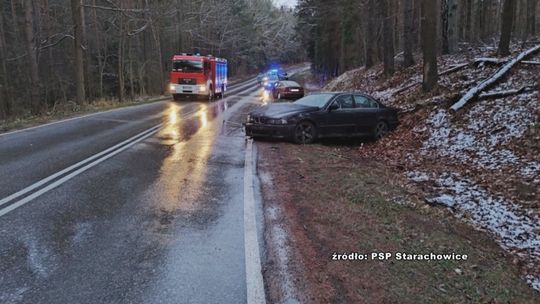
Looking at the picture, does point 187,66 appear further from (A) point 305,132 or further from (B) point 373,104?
(A) point 305,132

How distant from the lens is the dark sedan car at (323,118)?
12.5 m

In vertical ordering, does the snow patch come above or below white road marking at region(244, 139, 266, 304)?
above

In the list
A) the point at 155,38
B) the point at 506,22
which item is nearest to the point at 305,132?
the point at 506,22

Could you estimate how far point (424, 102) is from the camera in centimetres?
1465

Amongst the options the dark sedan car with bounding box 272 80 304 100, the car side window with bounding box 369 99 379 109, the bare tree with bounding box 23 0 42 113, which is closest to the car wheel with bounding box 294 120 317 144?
the car side window with bounding box 369 99 379 109

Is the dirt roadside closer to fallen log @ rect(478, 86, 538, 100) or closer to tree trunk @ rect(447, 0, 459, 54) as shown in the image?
fallen log @ rect(478, 86, 538, 100)

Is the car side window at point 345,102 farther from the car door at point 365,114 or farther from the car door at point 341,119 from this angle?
the car door at point 365,114

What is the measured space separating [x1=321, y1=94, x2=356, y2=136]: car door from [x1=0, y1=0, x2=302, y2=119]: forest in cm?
1149

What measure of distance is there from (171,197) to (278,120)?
618 centimetres

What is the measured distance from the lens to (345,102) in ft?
44.4

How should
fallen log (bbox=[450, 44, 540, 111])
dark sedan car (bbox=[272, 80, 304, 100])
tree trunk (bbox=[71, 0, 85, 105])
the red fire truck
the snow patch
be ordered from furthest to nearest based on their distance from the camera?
dark sedan car (bbox=[272, 80, 304, 100]) → the red fire truck → tree trunk (bbox=[71, 0, 85, 105]) → fallen log (bbox=[450, 44, 540, 111]) → the snow patch

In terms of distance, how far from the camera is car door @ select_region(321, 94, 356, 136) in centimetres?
1312

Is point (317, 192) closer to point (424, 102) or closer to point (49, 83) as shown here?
point (424, 102)

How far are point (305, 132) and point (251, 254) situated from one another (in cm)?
840
